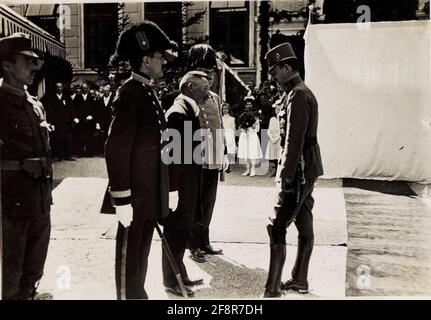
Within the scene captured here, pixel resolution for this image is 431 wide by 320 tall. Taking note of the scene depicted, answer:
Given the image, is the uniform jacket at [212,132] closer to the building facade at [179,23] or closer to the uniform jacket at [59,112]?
the building facade at [179,23]

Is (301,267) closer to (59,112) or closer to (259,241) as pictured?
(259,241)

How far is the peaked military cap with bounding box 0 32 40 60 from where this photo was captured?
2.74 metres

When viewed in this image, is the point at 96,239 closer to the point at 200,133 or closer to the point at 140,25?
the point at 200,133

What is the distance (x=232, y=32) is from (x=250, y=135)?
76 cm

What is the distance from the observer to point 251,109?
328 centimetres

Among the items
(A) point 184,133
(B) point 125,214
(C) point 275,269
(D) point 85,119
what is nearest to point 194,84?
(A) point 184,133

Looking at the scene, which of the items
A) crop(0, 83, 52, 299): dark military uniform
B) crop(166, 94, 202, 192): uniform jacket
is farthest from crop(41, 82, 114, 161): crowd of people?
crop(166, 94, 202, 192): uniform jacket

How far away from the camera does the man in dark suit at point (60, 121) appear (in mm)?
3080

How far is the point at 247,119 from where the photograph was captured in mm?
3242

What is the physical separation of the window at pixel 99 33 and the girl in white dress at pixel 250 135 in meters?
1.05

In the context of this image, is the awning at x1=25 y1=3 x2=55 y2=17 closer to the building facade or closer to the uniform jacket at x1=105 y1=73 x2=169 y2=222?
the building facade

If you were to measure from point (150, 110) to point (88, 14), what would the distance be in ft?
3.66

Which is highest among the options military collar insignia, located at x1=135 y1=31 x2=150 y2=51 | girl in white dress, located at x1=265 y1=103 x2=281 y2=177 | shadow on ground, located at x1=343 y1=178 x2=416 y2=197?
military collar insignia, located at x1=135 y1=31 x2=150 y2=51
